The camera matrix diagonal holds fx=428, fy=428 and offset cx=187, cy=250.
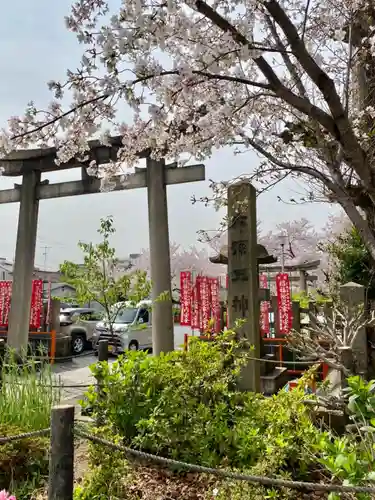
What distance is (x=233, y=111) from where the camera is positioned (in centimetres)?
308

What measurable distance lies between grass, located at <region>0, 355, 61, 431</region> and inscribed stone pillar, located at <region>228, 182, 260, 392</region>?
219 centimetres

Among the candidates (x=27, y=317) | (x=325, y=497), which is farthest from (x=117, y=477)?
(x=27, y=317)

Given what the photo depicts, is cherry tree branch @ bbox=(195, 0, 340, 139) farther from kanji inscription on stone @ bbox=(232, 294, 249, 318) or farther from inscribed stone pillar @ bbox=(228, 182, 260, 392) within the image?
kanji inscription on stone @ bbox=(232, 294, 249, 318)

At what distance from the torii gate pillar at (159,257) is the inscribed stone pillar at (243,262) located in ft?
8.09

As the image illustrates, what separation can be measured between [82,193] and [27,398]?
6105 millimetres

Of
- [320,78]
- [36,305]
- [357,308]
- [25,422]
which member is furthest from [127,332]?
[320,78]

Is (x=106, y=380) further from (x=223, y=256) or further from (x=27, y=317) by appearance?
(x=27, y=317)

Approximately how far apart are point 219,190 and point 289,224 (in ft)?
36.1

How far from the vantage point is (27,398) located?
3.38 meters

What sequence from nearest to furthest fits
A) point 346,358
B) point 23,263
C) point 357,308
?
point 346,358
point 357,308
point 23,263

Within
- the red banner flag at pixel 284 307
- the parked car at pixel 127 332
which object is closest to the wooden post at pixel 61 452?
the red banner flag at pixel 284 307

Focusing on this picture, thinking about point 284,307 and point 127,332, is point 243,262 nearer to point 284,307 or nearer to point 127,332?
point 284,307

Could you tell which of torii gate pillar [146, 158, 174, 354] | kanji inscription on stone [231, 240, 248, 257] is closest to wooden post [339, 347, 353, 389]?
kanji inscription on stone [231, 240, 248, 257]

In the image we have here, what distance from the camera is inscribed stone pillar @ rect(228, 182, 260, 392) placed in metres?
4.90
